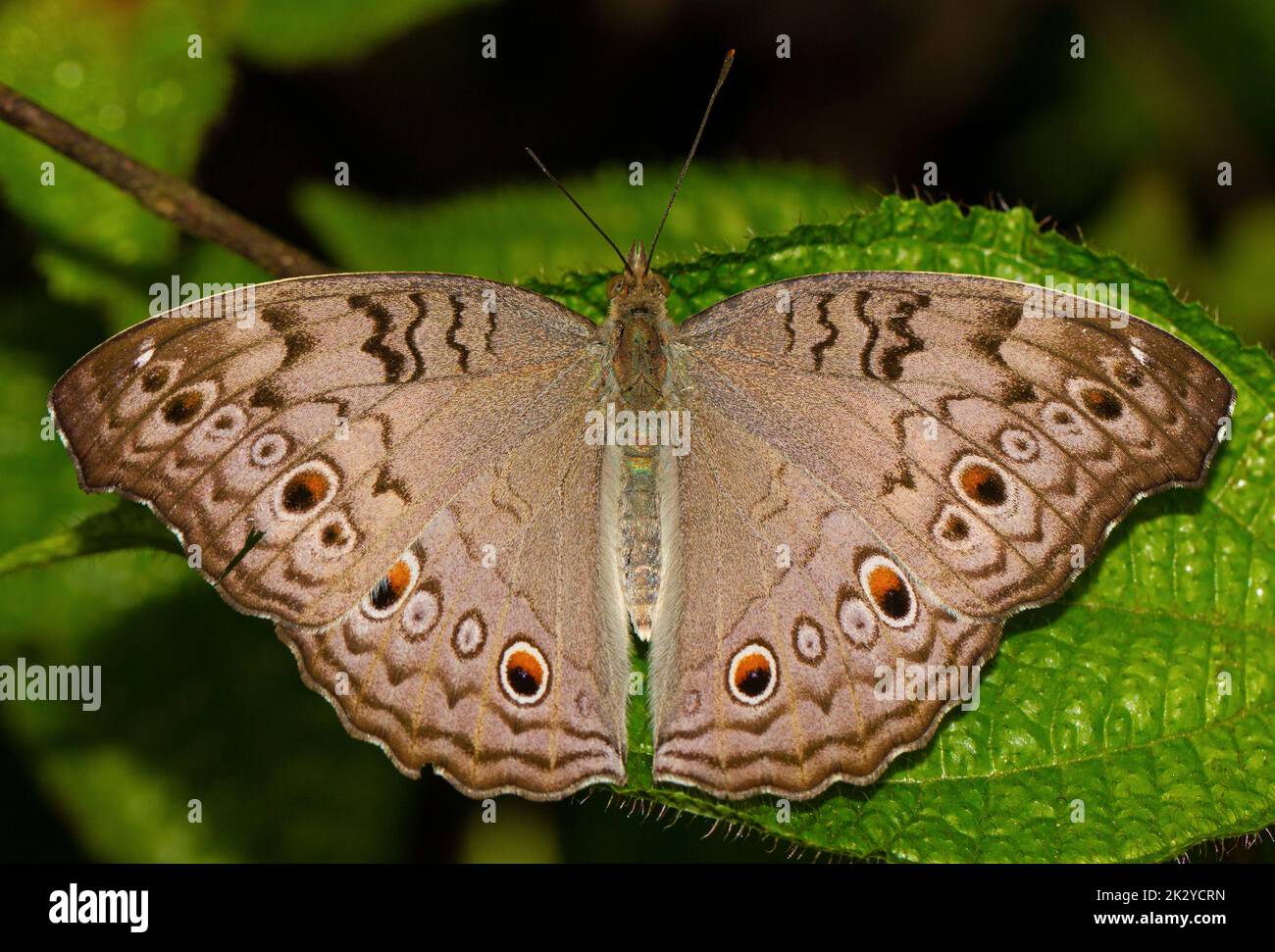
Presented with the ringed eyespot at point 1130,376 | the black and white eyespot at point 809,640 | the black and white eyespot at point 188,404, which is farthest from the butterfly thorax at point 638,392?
the ringed eyespot at point 1130,376

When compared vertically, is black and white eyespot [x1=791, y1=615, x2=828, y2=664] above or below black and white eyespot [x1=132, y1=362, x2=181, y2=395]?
below

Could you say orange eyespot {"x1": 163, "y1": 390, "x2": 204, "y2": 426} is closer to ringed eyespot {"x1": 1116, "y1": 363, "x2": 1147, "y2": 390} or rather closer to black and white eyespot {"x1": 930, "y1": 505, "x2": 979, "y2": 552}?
black and white eyespot {"x1": 930, "y1": 505, "x2": 979, "y2": 552}

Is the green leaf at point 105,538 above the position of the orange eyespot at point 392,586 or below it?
above

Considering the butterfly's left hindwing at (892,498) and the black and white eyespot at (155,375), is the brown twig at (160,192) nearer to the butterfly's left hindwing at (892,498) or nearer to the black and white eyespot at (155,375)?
the black and white eyespot at (155,375)

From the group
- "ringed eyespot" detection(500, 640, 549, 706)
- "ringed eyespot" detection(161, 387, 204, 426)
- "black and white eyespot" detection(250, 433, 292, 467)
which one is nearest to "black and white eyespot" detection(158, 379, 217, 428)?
"ringed eyespot" detection(161, 387, 204, 426)

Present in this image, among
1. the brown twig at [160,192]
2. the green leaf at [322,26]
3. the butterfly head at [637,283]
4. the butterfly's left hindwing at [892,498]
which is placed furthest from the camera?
the green leaf at [322,26]

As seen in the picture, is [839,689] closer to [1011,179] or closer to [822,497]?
[822,497]

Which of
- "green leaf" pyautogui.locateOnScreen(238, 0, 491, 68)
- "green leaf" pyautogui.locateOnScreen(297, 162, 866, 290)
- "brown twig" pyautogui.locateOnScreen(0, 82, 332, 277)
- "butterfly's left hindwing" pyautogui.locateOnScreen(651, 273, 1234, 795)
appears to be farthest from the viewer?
"green leaf" pyautogui.locateOnScreen(238, 0, 491, 68)

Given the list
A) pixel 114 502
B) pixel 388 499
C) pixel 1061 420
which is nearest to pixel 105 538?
pixel 388 499
